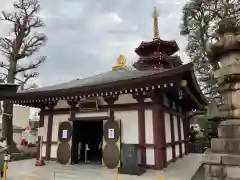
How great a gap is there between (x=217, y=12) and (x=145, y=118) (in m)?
16.1

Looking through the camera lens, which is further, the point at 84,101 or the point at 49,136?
the point at 49,136

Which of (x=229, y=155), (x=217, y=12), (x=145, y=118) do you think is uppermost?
(x=217, y=12)

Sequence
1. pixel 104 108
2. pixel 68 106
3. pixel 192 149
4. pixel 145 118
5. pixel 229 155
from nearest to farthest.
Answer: pixel 229 155, pixel 145 118, pixel 104 108, pixel 68 106, pixel 192 149

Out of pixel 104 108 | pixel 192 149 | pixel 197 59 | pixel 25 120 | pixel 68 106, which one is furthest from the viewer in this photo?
pixel 25 120

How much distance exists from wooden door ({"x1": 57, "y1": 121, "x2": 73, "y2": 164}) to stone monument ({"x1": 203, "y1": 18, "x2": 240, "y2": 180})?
7052 millimetres

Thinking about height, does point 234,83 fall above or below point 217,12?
below

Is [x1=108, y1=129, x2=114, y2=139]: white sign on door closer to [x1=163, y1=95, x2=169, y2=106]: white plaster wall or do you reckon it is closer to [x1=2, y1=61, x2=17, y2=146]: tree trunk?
[x1=163, y1=95, x2=169, y2=106]: white plaster wall

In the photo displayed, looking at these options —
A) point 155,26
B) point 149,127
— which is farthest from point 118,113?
point 155,26

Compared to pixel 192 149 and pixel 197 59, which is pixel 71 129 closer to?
pixel 192 149

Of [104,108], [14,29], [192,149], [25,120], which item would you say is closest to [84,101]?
[104,108]

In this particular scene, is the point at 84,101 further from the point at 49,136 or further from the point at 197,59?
the point at 197,59

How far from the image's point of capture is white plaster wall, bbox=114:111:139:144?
9.90 metres

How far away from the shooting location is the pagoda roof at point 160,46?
1895cm

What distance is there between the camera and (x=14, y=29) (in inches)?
645
